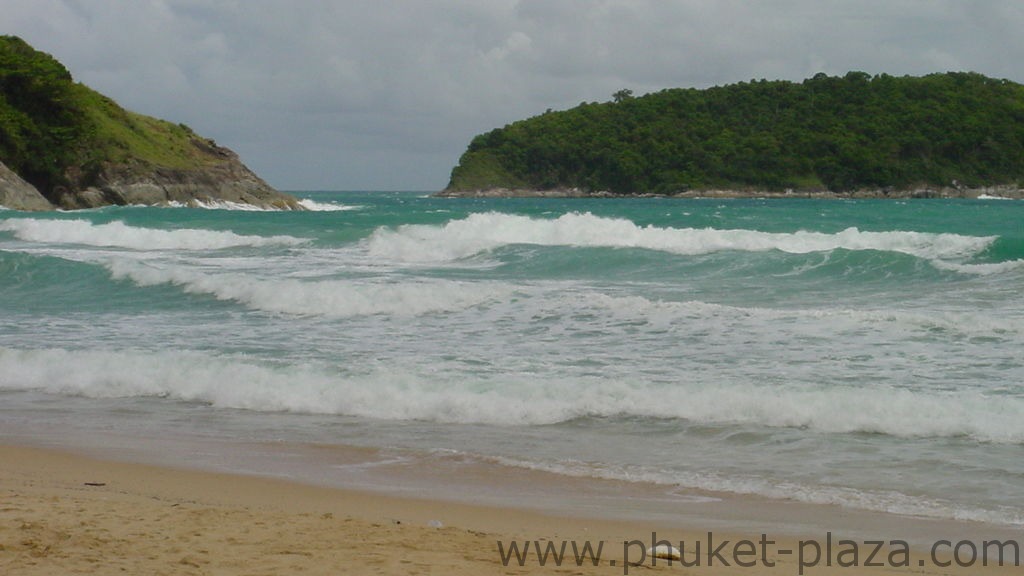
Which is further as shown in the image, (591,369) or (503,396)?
(591,369)

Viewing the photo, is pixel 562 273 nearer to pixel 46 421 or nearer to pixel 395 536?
pixel 46 421

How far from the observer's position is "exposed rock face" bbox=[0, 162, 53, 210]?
159 feet

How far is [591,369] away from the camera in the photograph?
10.5 metres

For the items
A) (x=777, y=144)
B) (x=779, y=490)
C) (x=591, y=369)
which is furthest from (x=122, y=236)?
(x=777, y=144)

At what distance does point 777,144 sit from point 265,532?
120 m

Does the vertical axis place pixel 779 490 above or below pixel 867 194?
below

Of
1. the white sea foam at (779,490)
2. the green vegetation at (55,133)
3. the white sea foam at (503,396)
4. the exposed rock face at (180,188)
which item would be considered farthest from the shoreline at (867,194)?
the white sea foam at (779,490)

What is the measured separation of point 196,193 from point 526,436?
54.1m

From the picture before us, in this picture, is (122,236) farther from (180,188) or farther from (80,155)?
(80,155)

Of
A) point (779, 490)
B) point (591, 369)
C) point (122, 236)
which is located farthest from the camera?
point (122, 236)

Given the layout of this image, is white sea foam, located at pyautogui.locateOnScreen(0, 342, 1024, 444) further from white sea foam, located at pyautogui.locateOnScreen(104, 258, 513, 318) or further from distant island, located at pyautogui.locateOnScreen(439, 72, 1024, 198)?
distant island, located at pyautogui.locateOnScreen(439, 72, 1024, 198)

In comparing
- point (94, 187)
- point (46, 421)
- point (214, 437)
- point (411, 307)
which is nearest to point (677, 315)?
point (411, 307)

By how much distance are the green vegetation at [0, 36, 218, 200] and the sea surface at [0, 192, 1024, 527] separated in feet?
123

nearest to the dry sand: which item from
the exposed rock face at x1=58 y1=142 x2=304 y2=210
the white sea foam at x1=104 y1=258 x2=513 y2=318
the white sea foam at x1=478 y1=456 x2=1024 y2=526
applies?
the white sea foam at x1=478 y1=456 x2=1024 y2=526
